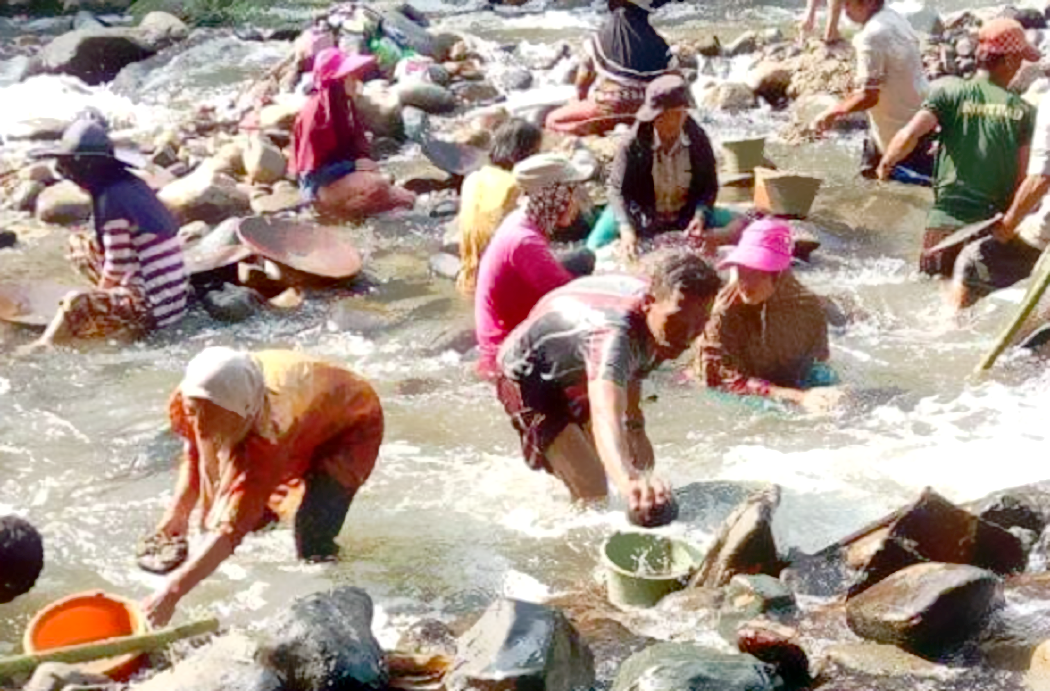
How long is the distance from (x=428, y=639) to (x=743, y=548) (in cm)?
110

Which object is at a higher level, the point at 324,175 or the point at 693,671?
A: the point at 693,671

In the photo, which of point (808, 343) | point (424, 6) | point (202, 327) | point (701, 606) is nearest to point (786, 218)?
point (808, 343)

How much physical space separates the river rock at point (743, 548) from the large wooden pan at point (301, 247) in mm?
4272

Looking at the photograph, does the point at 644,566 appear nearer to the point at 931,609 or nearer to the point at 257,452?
the point at 931,609

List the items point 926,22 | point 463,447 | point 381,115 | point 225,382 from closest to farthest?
1. point 225,382
2. point 463,447
3. point 381,115
4. point 926,22

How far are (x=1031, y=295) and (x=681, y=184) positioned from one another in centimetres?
262

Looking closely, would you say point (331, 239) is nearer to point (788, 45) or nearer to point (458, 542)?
point (458, 542)

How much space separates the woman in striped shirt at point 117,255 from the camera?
24.4 feet

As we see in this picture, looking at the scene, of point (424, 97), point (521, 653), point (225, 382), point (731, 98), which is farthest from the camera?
point (424, 97)

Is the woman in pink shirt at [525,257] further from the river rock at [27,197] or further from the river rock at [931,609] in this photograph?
the river rock at [27,197]

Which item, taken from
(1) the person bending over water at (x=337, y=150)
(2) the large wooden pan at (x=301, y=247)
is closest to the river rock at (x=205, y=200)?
(1) the person bending over water at (x=337, y=150)

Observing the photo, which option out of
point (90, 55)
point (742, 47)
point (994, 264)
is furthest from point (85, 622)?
point (90, 55)

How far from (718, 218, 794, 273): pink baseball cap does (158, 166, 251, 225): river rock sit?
5.19 m

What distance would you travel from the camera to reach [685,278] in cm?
453
